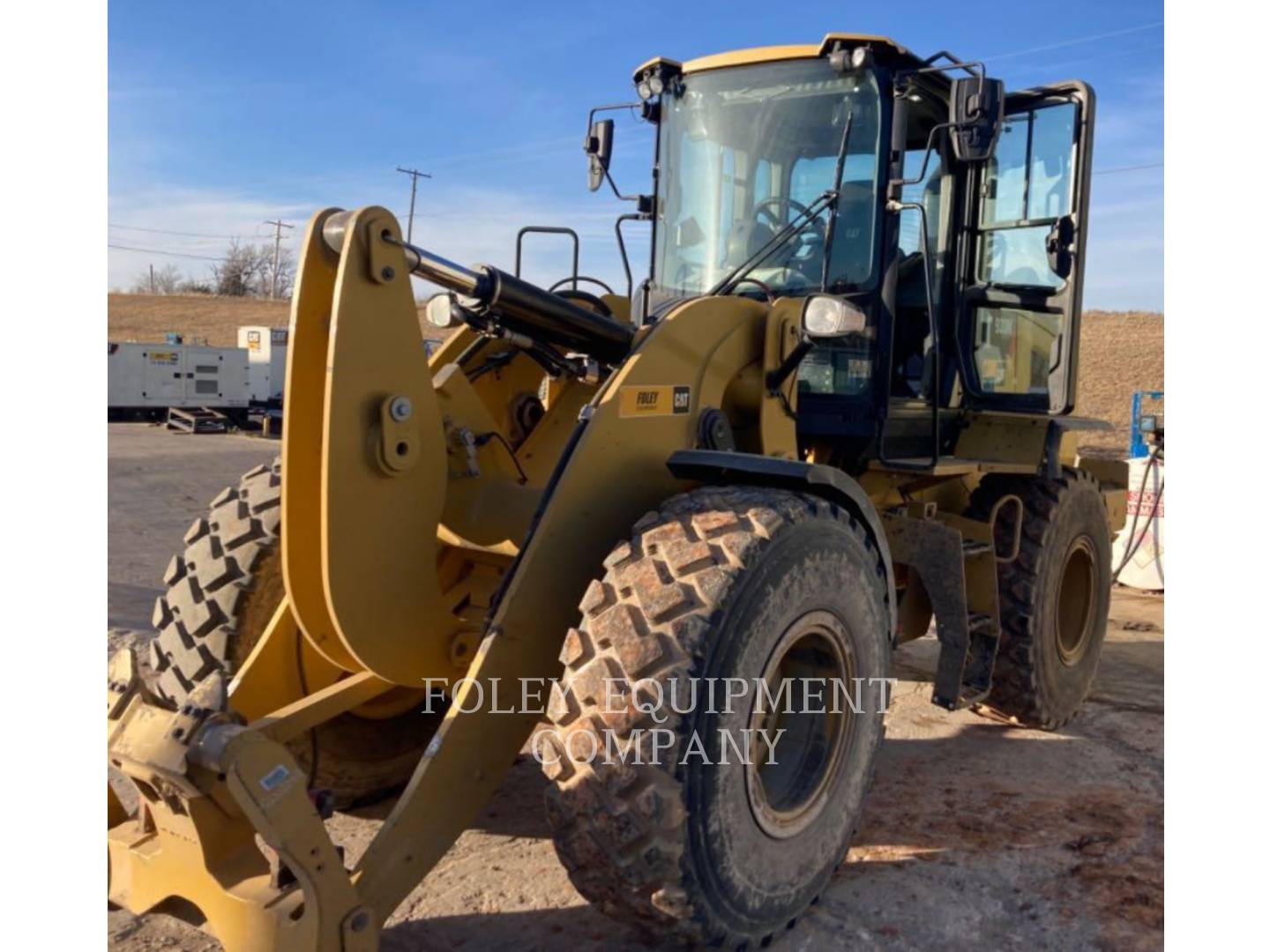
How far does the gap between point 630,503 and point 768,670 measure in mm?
678

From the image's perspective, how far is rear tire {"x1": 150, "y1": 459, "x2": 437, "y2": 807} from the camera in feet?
12.4

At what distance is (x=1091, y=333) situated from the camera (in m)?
33.0

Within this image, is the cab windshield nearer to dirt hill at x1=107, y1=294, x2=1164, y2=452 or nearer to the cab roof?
the cab roof

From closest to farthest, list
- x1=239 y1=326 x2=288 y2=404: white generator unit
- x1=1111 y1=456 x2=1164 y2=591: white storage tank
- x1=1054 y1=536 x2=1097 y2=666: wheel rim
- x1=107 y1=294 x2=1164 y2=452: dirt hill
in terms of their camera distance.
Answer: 1. x1=1054 y1=536 x2=1097 y2=666: wheel rim
2. x1=1111 y1=456 x2=1164 y2=591: white storage tank
3. x1=239 y1=326 x2=288 y2=404: white generator unit
4. x1=107 y1=294 x2=1164 y2=452: dirt hill

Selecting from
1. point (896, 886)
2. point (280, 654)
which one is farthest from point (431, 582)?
point (896, 886)

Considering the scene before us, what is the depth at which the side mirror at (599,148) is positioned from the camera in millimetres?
5086

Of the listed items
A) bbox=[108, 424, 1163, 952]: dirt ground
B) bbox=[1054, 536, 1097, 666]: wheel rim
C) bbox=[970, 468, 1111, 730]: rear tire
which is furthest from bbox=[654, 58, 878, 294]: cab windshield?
bbox=[1054, 536, 1097, 666]: wheel rim

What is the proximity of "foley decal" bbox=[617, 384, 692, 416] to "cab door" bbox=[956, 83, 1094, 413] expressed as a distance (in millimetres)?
2123

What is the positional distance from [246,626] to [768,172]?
2731 millimetres

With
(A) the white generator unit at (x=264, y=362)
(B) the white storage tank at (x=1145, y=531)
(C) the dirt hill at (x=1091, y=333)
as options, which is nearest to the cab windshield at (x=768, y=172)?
(B) the white storage tank at (x=1145, y=531)

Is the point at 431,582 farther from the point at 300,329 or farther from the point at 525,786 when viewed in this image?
the point at 525,786

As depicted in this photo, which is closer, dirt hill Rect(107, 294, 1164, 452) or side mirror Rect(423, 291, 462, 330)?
side mirror Rect(423, 291, 462, 330)

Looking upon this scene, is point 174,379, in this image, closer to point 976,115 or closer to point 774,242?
point 774,242

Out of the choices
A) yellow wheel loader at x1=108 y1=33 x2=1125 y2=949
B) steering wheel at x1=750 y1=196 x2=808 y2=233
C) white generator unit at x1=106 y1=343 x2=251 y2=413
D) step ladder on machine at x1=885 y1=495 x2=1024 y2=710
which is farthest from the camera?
white generator unit at x1=106 y1=343 x2=251 y2=413
